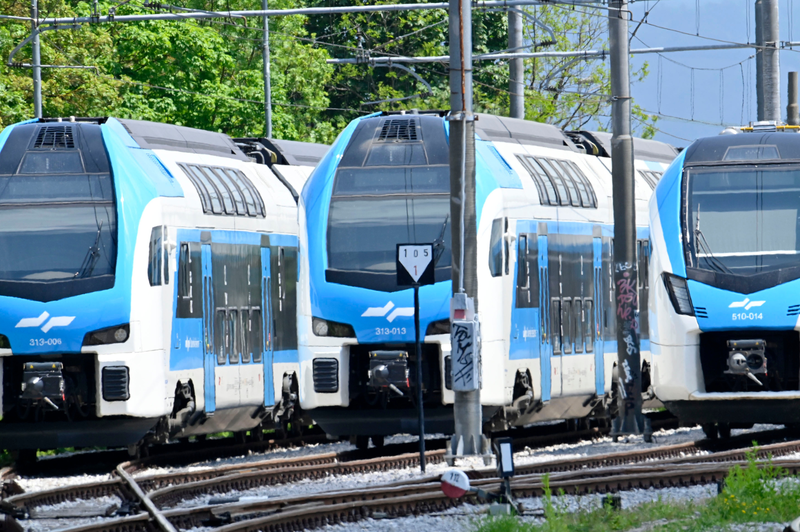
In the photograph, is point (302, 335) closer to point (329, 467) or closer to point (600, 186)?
point (329, 467)

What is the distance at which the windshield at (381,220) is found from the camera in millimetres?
16625

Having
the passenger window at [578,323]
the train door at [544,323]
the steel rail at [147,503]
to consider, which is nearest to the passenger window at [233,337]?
the steel rail at [147,503]

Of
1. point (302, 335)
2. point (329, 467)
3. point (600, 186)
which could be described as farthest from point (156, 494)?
point (600, 186)

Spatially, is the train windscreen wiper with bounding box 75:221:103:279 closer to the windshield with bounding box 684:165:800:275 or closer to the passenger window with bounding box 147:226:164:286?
the passenger window with bounding box 147:226:164:286

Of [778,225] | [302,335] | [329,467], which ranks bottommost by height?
[329,467]

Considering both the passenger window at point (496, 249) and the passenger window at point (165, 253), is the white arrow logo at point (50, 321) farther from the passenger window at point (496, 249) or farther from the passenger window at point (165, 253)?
the passenger window at point (496, 249)

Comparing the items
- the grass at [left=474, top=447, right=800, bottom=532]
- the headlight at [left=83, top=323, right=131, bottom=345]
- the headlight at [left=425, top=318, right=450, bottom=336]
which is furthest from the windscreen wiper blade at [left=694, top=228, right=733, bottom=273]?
the headlight at [left=83, top=323, right=131, bottom=345]

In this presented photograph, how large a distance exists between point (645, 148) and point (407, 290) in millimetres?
8615

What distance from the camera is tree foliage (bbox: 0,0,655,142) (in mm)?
37281

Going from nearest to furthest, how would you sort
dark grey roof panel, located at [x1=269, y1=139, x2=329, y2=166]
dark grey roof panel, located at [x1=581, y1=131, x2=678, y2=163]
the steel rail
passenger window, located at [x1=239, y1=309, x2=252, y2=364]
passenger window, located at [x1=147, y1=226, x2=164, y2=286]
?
Answer: the steel rail
passenger window, located at [x1=147, y1=226, x2=164, y2=286]
passenger window, located at [x1=239, y1=309, x2=252, y2=364]
dark grey roof panel, located at [x1=269, y1=139, x2=329, y2=166]
dark grey roof panel, located at [x1=581, y1=131, x2=678, y2=163]

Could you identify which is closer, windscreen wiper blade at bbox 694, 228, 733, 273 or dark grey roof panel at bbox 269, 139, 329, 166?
windscreen wiper blade at bbox 694, 228, 733, 273

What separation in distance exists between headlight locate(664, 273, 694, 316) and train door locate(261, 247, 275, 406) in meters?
5.51

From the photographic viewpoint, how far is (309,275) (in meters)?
16.9

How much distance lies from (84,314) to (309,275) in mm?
2491
